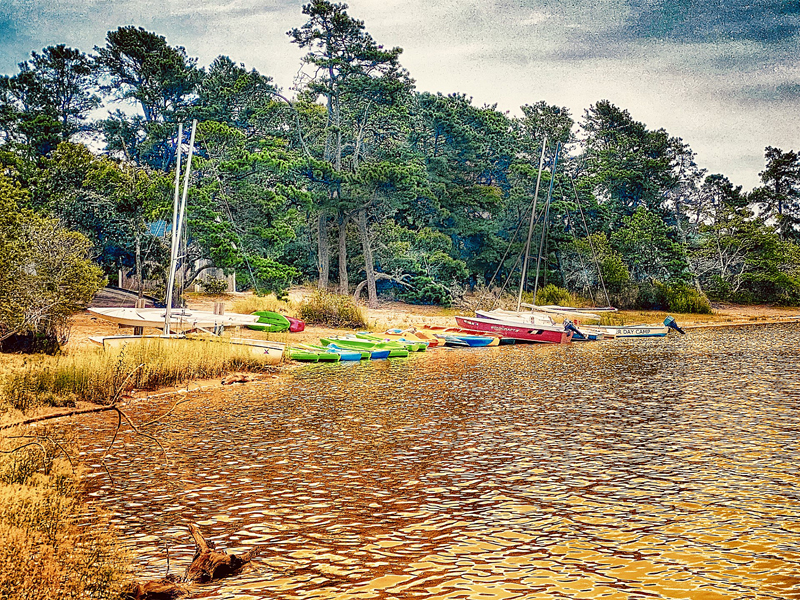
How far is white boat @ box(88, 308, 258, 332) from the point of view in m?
21.7

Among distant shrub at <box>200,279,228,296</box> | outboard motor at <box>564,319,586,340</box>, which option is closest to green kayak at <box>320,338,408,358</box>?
outboard motor at <box>564,319,586,340</box>

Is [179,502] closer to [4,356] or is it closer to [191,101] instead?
[4,356]

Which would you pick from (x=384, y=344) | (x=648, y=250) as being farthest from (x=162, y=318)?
(x=648, y=250)

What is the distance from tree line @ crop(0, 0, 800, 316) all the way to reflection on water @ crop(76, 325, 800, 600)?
16.2 meters

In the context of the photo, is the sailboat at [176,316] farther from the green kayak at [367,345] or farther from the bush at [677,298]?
the bush at [677,298]

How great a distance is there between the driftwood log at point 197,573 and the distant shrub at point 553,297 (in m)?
37.5

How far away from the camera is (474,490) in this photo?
30.2ft

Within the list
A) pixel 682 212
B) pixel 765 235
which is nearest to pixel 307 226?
pixel 765 235

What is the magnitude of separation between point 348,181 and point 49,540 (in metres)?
33.6

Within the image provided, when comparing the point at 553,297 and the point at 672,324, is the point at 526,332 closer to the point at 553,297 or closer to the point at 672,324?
the point at 672,324

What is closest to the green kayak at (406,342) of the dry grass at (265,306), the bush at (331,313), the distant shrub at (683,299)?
the bush at (331,313)

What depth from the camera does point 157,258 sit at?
1312 inches

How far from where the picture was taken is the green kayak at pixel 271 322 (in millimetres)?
27219

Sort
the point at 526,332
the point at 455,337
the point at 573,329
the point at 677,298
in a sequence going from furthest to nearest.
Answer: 1. the point at 677,298
2. the point at 573,329
3. the point at 526,332
4. the point at 455,337
